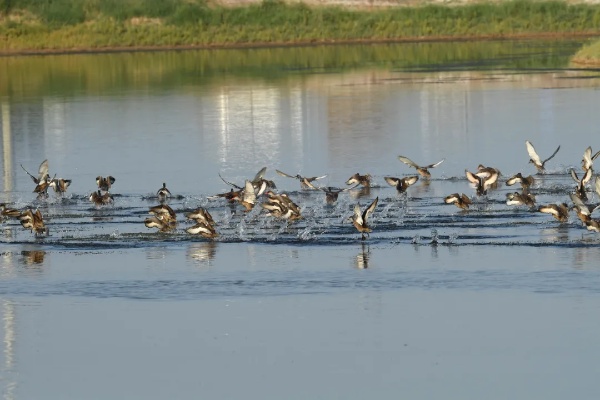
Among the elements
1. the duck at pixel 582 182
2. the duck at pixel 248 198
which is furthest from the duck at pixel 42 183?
the duck at pixel 582 182

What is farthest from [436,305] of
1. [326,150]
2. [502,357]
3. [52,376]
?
[326,150]

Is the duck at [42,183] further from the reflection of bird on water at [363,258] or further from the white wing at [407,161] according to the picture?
the reflection of bird on water at [363,258]

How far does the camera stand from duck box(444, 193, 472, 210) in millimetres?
18281

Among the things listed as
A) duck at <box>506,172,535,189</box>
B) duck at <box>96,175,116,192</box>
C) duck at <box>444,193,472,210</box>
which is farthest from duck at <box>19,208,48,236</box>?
duck at <box>506,172,535,189</box>

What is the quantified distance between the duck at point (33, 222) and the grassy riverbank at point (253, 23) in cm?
5185

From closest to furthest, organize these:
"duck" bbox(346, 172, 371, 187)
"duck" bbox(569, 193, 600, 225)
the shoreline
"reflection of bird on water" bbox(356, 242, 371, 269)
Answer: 1. "reflection of bird on water" bbox(356, 242, 371, 269)
2. "duck" bbox(569, 193, 600, 225)
3. "duck" bbox(346, 172, 371, 187)
4. the shoreline

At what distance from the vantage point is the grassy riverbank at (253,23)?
6956cm

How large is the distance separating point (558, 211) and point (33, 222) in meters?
5.88

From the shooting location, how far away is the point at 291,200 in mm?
18750

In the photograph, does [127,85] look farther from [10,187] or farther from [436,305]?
[436,305]

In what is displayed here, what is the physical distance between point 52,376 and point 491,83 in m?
29.7

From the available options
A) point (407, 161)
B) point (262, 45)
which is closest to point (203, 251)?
point (407, 161)

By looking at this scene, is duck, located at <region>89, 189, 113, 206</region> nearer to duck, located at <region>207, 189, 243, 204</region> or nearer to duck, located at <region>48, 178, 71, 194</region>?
duck, located at <region>48, 178, 71, 194</region>

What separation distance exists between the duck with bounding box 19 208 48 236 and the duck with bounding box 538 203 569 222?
566 cm
